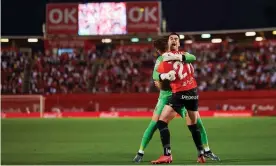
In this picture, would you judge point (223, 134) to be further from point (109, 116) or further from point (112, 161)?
point (109, 116)

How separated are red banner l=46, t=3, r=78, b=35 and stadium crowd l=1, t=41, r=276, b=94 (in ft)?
8.62

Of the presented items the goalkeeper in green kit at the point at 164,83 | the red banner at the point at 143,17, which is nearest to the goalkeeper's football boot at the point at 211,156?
the goalkeeper in green kit at the point at 164,83

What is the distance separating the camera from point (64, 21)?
3847cm

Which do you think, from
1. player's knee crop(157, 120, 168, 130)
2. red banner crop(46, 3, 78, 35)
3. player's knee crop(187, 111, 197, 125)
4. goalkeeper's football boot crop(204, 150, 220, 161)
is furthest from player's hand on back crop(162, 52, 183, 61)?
red banner crop(46, 3, 78, 35)

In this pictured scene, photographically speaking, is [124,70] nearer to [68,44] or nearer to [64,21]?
[68,44]

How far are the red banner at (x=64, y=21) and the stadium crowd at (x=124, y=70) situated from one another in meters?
2.63

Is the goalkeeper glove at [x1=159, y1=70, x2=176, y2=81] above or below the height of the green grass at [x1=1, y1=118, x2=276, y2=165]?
above

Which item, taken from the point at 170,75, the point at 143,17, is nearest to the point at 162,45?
the point at 170,75

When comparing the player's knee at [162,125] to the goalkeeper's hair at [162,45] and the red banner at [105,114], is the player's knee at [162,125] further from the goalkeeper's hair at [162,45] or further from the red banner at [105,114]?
the red banner at [105,114]

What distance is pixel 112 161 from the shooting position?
10.2m

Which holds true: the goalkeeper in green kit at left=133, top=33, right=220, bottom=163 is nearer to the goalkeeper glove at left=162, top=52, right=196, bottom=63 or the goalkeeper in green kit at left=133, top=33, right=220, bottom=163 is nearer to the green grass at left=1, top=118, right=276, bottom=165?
the goalkeeper glove at left=162, top=52, right=196, bottom=63

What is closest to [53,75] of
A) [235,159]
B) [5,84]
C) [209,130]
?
[5,84]

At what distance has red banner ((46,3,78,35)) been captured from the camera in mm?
38500

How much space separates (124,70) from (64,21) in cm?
561
